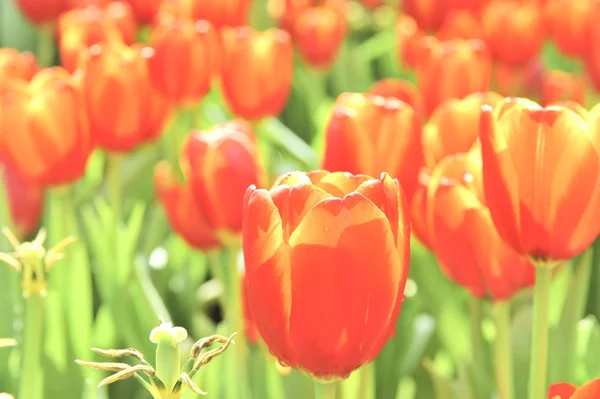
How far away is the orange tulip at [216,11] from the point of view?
1.73 meters

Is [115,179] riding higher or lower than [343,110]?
lower

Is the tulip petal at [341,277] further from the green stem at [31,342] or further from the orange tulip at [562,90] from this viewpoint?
the orange tulip at [562,90]

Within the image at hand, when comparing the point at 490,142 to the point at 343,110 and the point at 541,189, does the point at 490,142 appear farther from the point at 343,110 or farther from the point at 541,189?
the point at 343,110

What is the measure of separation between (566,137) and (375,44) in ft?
6.02

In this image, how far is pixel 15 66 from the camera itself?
50.7 inches

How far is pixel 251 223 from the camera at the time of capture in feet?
1.87

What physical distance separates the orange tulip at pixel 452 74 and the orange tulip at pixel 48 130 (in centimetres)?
46

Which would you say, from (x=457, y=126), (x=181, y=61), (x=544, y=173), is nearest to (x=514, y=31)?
(x=181, y=61)

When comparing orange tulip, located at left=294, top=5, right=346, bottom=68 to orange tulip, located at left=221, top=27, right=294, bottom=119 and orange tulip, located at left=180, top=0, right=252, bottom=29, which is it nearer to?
orange tulip, located at left=180, top=0, right=252, bottom=29

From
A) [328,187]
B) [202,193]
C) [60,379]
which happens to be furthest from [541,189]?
[60,379]

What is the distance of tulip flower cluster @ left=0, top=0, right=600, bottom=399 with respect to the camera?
1.87 feet

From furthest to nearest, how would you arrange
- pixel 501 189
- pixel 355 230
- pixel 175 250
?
pixel 175 250
pixel 501 189
pixel 355 230

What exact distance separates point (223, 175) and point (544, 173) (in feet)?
1.34

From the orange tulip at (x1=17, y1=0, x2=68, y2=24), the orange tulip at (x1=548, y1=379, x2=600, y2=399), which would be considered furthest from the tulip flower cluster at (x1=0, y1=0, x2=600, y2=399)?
the orange tulip at (x1=17, y1=0, x2=68, y2=24)
